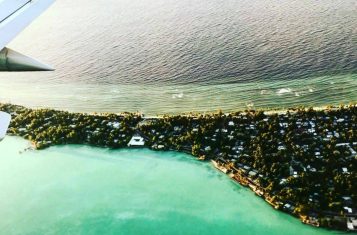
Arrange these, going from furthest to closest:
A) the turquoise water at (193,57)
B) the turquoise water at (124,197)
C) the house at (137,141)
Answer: the turquoise water at (193,57) < the house at (137,141) < the turquoise water at (124,197)

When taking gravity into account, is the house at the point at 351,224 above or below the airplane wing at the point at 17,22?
below

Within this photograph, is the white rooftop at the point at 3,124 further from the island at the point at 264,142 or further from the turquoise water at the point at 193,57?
the turquoise water at the point at 193,57

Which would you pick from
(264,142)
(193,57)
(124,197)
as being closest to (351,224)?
(264,142)

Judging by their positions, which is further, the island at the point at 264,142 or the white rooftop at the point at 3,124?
the island at the point at 264,142

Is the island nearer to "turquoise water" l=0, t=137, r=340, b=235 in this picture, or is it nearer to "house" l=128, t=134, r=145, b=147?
"house" l=128, t=134, r=145, b=147

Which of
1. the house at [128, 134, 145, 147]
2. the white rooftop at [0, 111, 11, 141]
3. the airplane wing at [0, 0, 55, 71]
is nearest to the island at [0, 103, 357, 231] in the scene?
the house at [128, 134, 145, 147]

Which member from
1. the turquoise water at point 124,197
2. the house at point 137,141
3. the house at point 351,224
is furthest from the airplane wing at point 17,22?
the house at point 137,141

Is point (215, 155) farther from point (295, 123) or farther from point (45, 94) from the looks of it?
point (45, 94)
